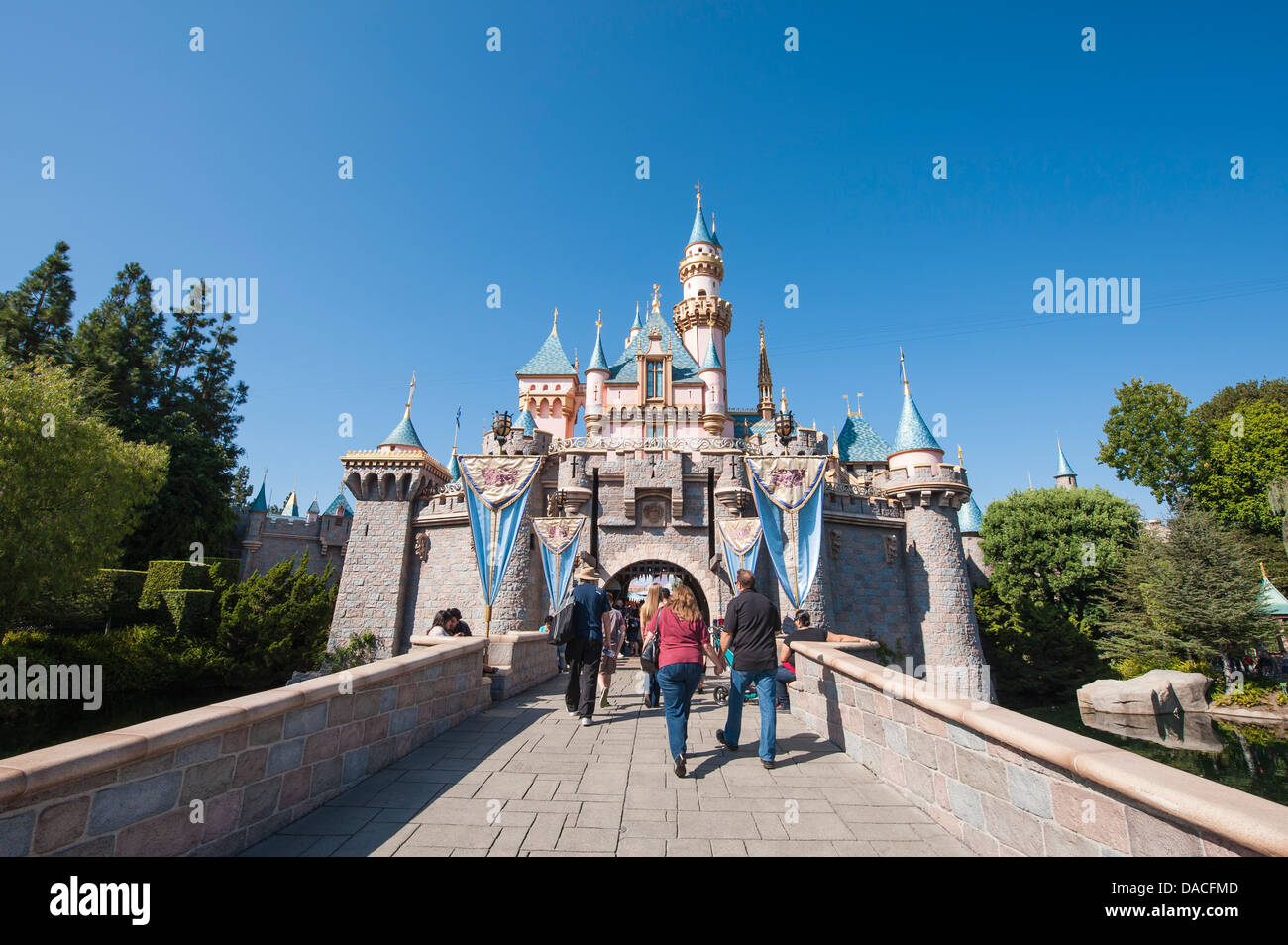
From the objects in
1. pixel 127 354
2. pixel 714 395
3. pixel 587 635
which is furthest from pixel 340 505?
pixel 587 635

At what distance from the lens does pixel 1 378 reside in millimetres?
15188

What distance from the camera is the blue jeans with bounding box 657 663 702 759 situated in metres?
5.19

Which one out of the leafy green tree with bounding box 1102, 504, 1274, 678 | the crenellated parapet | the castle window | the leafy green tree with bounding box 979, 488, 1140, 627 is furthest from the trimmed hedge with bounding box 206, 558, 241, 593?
the leafy green tree with bounding box 979, 488, 1140, 627

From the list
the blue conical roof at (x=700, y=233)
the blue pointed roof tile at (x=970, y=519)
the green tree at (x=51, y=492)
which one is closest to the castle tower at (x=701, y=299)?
the blue conical roof at (x=700, y=233)

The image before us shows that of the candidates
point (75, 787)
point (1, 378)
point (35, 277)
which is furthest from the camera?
point (35, 277)

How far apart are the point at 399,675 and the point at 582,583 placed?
247 cm

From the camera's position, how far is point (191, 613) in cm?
1795

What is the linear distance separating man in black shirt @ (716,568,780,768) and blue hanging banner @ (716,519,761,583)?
28.2ft

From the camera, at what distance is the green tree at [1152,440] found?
24.7 meters

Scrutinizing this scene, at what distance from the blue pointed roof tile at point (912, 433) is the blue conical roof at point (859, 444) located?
8427 mm

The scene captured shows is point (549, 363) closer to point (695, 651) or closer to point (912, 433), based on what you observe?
point (912, 433)

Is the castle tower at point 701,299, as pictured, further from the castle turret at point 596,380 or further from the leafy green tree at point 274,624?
the leafy green tree at point 274,624
